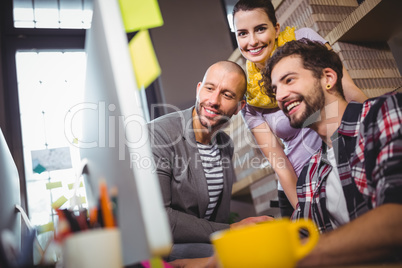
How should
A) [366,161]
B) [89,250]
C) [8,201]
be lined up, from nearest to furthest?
[89,250], [366,161], [8,201]

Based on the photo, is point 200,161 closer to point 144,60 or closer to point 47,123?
point 144,60

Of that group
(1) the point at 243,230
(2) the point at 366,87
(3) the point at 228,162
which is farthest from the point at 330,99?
(1) the point at 243,230

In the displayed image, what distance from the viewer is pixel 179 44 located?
9.81 feet

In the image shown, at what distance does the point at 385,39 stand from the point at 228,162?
2.75ft

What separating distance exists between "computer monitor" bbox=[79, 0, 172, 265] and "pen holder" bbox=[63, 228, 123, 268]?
0.04 m

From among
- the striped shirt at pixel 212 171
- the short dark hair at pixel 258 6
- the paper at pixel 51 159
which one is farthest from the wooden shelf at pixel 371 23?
the paper at pixel 51 159

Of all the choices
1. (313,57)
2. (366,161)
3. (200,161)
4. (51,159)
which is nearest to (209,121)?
(200,161)

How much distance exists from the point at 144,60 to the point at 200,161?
88 cm

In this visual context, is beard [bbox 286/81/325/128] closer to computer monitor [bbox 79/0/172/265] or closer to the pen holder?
computer monitor [bbox 79/0/172/265]

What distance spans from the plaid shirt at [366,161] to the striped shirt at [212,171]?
436 millimetres

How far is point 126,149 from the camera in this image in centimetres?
47

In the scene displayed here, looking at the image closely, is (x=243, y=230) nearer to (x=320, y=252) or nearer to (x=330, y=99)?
(x=320, y=252)

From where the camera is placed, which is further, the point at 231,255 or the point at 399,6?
the point at 399,6

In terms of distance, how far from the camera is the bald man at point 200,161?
3.81ft
